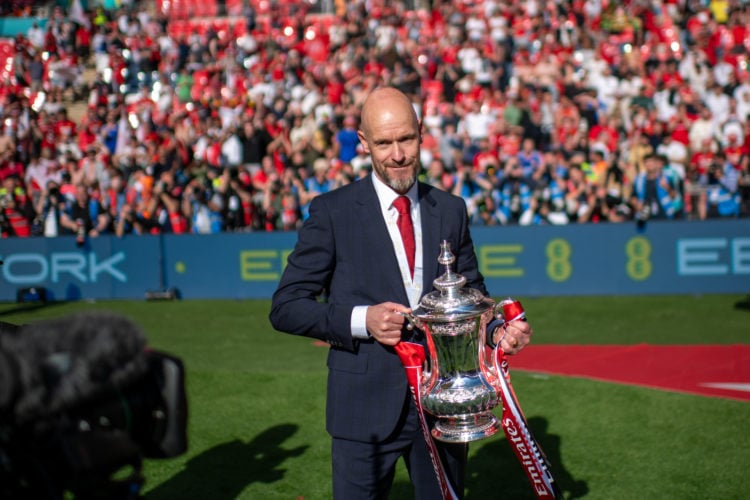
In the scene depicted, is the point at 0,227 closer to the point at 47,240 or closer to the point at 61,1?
the point at 47,240

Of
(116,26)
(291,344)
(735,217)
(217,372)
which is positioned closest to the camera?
(217,372)

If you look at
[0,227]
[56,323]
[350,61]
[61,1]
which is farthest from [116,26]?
[56,323]

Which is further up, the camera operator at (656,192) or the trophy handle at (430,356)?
the camera operator at (656,192)

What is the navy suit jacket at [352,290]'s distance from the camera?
385 cm

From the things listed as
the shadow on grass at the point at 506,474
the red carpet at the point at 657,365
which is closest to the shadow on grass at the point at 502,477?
the shadow on grass at the point at 506,474

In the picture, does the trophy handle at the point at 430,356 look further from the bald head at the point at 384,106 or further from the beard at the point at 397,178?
the bald head at the point at 384,106

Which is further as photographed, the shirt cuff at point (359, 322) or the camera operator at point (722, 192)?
the camera operator at point (722, 192)

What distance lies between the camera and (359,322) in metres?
3.72

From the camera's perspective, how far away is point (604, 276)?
14234 millimetres

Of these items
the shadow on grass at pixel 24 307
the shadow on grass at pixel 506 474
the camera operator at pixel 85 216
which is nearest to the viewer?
the shadow on grass at pixel 506 474

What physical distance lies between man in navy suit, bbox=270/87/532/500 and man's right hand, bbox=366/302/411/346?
124 millimetres

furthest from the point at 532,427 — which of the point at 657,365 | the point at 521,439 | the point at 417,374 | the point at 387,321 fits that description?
the point at 387,321

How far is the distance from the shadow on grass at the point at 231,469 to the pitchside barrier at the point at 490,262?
7255mm

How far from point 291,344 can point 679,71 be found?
37.0 feet
